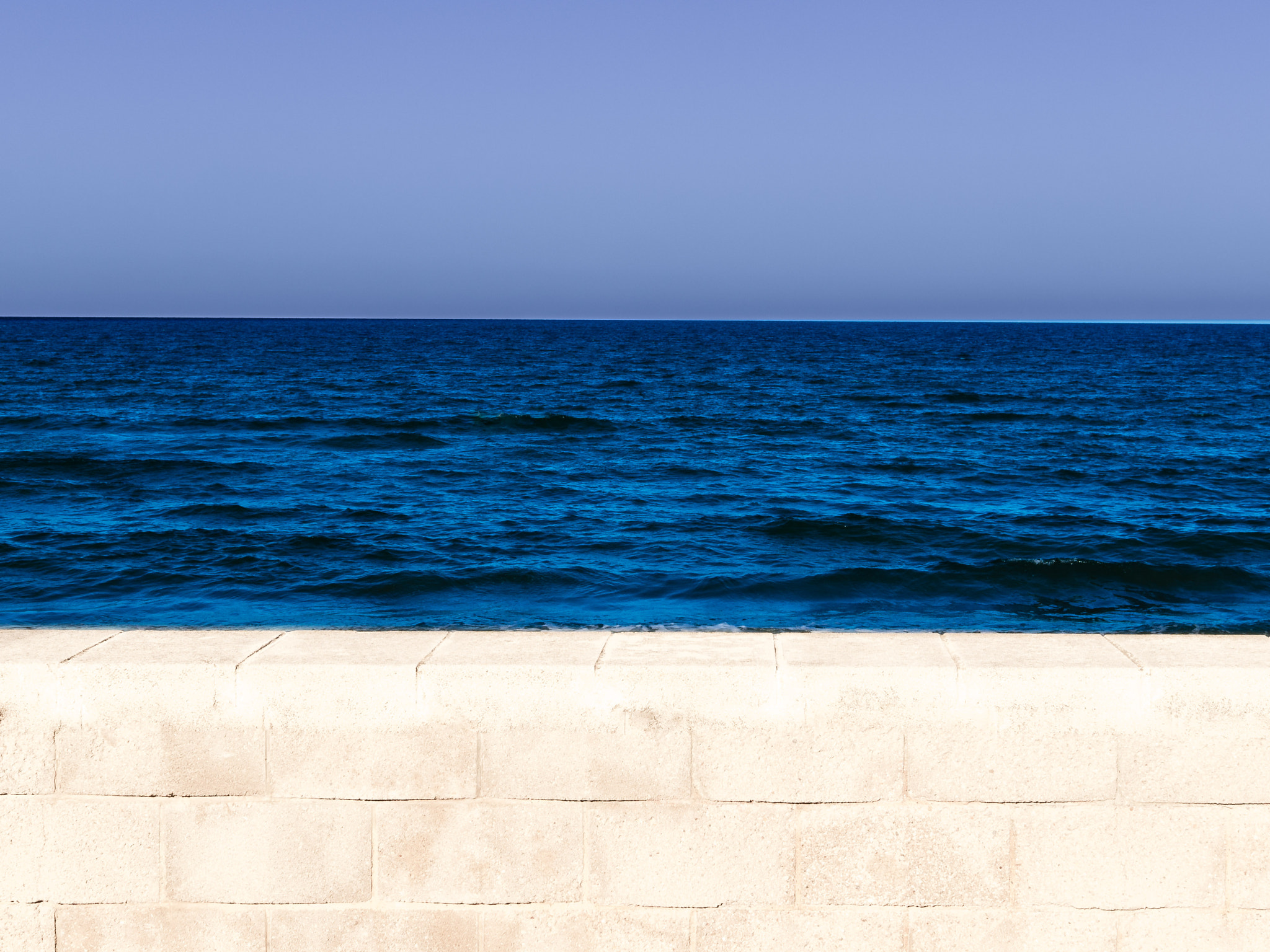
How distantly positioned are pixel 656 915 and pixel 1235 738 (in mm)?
1576

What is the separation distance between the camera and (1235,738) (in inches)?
113

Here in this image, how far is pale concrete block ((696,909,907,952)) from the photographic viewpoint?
295 centimetres

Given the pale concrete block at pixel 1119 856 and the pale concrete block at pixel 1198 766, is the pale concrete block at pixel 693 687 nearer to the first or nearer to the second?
the pale concrete block at pixel 1119 856

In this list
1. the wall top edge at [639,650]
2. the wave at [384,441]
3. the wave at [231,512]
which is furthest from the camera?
the wave at [384,441]

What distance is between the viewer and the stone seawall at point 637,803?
2893 mm

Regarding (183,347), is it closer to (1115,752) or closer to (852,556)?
(852,556)

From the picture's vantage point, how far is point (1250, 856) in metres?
2.90

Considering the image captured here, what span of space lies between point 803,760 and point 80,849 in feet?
6.39

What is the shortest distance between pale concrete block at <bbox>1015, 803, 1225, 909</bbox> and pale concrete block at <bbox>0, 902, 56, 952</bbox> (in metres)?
2.59

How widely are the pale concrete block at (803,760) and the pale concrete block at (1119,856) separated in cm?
39

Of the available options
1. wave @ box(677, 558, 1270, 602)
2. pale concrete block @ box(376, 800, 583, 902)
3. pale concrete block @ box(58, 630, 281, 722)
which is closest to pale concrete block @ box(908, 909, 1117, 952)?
pale concrete block @ box(376, 800, 583, 902)

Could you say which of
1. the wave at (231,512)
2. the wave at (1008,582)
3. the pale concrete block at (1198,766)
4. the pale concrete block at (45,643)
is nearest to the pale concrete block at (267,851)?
the pale concrete block at (45,643)

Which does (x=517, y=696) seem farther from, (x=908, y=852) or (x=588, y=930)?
(x=908, y=852)

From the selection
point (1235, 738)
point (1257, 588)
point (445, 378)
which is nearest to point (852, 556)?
point (1257, 588)
